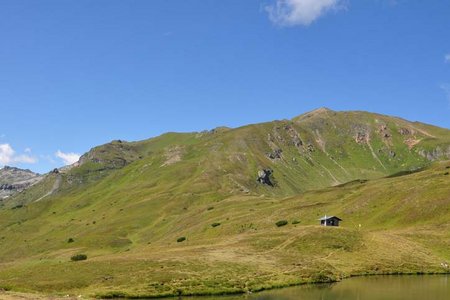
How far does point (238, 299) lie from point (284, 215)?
7912 centimetres

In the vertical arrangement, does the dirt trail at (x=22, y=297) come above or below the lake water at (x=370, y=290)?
above

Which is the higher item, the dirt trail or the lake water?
the dirt trail

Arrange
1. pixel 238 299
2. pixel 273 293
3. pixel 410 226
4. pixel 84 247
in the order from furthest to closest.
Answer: pixel 84 247 → pixel 410 226 → pixel 273 293 → pixel 238 299

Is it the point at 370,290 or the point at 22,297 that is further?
the point at 370,290

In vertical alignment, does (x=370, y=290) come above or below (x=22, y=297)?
below

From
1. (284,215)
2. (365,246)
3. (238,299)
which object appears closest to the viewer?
(238,299)

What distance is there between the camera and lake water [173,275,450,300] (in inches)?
2218

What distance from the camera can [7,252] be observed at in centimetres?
19538

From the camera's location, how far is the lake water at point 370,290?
56344 millimetres

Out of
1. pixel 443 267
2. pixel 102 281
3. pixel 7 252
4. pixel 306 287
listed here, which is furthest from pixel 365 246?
pixel 7 252

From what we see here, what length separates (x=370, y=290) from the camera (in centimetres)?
6134

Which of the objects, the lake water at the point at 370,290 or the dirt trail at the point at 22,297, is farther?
the lake water at the point at 370,290

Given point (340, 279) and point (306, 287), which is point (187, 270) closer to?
point (306, 287)

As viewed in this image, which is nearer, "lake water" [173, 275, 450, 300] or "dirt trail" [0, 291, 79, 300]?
"dirt trail" [0, 291, 79, 300]
